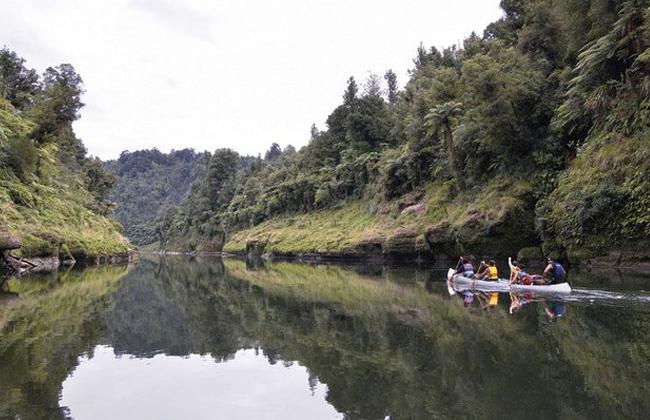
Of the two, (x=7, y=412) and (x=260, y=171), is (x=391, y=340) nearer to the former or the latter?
(x=7, y=412)

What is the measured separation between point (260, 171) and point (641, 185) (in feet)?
291

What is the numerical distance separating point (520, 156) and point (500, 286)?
653 inches

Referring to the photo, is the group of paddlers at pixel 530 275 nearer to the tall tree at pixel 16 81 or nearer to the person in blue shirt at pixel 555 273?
the person in blue shirt at pixel 555 273

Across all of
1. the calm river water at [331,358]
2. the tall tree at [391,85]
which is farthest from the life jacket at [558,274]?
the tall tree at [391,85]

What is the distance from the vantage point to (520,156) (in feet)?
118

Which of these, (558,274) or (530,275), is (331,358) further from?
(530,275)

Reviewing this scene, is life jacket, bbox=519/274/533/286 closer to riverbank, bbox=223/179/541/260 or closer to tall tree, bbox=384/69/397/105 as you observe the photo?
riverbank, bbox=223/179/541/260

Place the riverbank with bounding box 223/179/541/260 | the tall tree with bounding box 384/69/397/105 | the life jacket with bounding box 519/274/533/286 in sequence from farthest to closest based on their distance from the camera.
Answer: the tall tree with bounding box 384/69/397/105
the riverbank with bounding box 223/179/541/260
the life jacket with bounding box 519/274/533/286

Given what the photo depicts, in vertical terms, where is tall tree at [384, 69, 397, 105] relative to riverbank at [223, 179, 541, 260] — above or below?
above

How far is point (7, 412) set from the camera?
284 inches

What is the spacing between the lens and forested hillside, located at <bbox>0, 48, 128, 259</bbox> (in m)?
37.0

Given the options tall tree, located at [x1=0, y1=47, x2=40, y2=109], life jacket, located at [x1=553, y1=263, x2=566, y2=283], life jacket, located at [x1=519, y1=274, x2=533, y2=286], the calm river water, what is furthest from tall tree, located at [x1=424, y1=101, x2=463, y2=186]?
tall tree, located at [x1=0, y1=47, x2=40, y2=109]

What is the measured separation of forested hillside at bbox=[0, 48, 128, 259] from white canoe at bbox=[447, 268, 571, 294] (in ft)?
80.0

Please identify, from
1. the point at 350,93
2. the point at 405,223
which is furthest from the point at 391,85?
the point at 405,223
